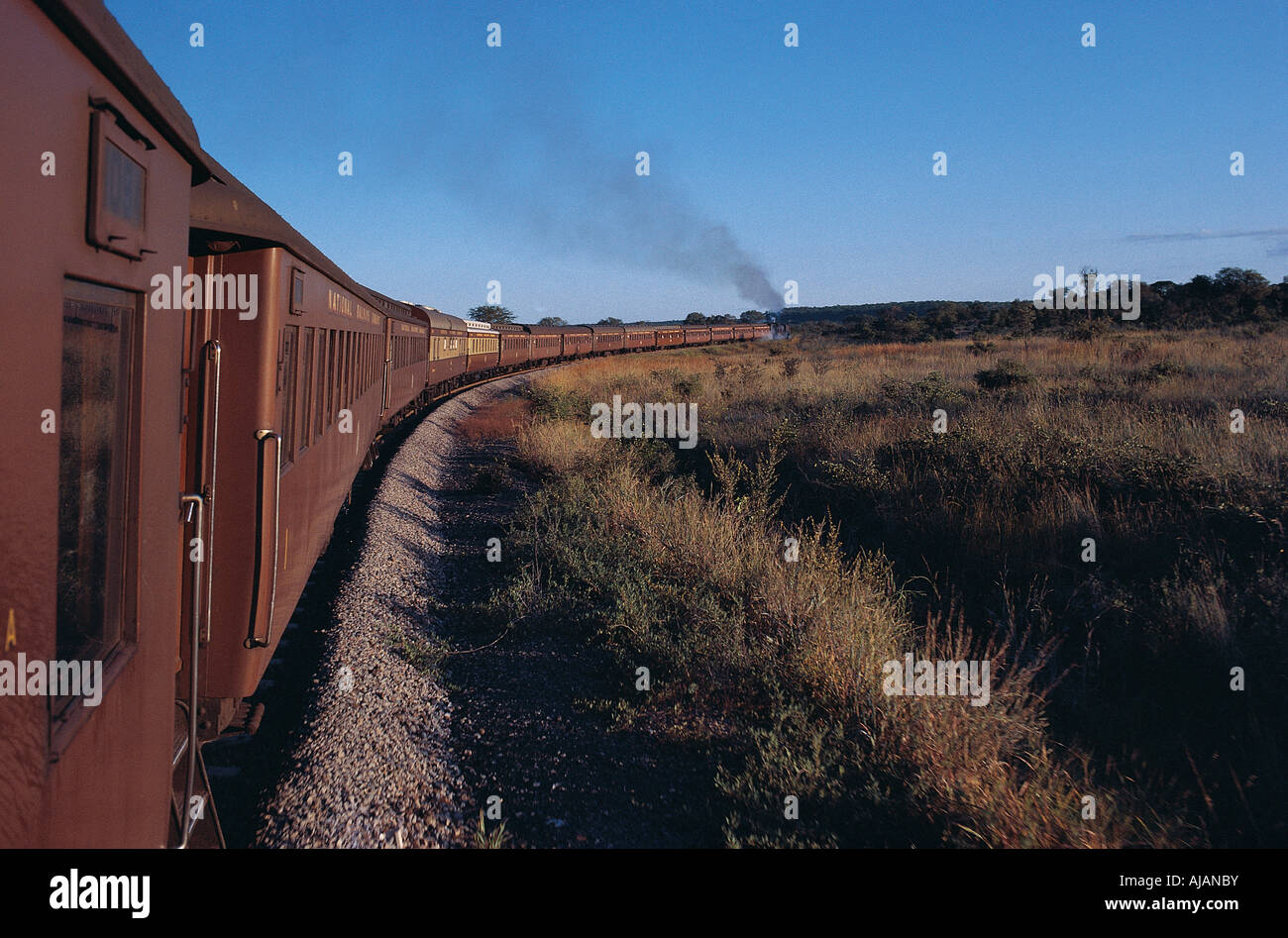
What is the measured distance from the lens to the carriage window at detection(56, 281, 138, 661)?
1.76 meters

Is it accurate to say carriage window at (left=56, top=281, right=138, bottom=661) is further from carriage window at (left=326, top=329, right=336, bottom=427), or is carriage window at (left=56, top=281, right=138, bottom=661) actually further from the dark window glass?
carriage window at (left=326, top=329, right=336, bottom=427)

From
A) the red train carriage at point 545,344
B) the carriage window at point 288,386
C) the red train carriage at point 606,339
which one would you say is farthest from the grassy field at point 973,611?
the red train carriage at point 606,339

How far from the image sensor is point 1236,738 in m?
4.66

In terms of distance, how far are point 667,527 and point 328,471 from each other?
319cm

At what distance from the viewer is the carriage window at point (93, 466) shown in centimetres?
176

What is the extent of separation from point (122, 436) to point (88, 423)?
0.24 metres

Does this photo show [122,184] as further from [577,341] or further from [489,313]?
[489,313]

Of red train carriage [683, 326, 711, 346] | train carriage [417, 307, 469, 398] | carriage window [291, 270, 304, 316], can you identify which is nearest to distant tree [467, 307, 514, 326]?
red train carriage [683, 326, 711, 346]

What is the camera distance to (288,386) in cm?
421

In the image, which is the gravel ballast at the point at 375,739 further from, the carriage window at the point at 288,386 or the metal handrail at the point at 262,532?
the carriage window at the point at 288,386

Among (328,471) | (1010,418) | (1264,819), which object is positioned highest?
(1010,418)

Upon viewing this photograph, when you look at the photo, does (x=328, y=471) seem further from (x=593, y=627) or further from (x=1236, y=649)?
(x=1236, y=649)
